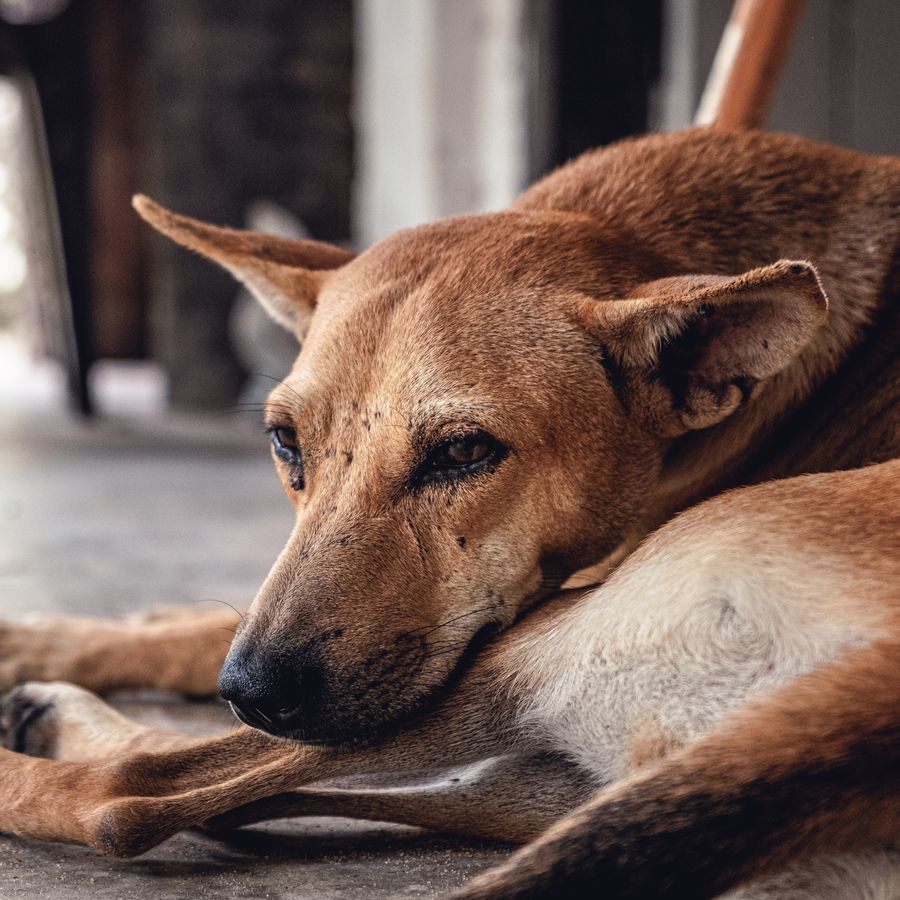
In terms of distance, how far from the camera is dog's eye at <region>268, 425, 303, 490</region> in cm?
224

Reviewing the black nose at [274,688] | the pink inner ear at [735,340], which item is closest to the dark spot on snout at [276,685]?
the black nose at [274,688]

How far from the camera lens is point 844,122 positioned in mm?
4941

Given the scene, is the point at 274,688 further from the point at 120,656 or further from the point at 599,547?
the point at 120,656

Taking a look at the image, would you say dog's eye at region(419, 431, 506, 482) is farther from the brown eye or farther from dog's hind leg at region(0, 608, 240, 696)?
dog's hind leg at region(0, 608, 240, 696)

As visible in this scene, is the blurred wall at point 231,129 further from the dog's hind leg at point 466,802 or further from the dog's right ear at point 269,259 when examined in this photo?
the dog's hind leg at point 466,802

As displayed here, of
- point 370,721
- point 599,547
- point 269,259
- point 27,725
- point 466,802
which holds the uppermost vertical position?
point 269,259

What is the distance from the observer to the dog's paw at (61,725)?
2.20m

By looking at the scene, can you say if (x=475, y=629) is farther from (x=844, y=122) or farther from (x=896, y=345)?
(x=844, y=122)

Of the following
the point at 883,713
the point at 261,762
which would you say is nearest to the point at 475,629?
the point at 261,762

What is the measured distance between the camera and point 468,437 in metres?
2.01

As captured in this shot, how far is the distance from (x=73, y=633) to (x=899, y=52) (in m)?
3.86

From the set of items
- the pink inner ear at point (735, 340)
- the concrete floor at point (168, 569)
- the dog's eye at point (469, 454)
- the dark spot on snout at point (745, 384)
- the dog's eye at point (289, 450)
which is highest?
the pink inner ear at point (735, 340)

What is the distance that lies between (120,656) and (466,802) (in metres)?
1.16

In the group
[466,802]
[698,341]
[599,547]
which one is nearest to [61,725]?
[466,802]
